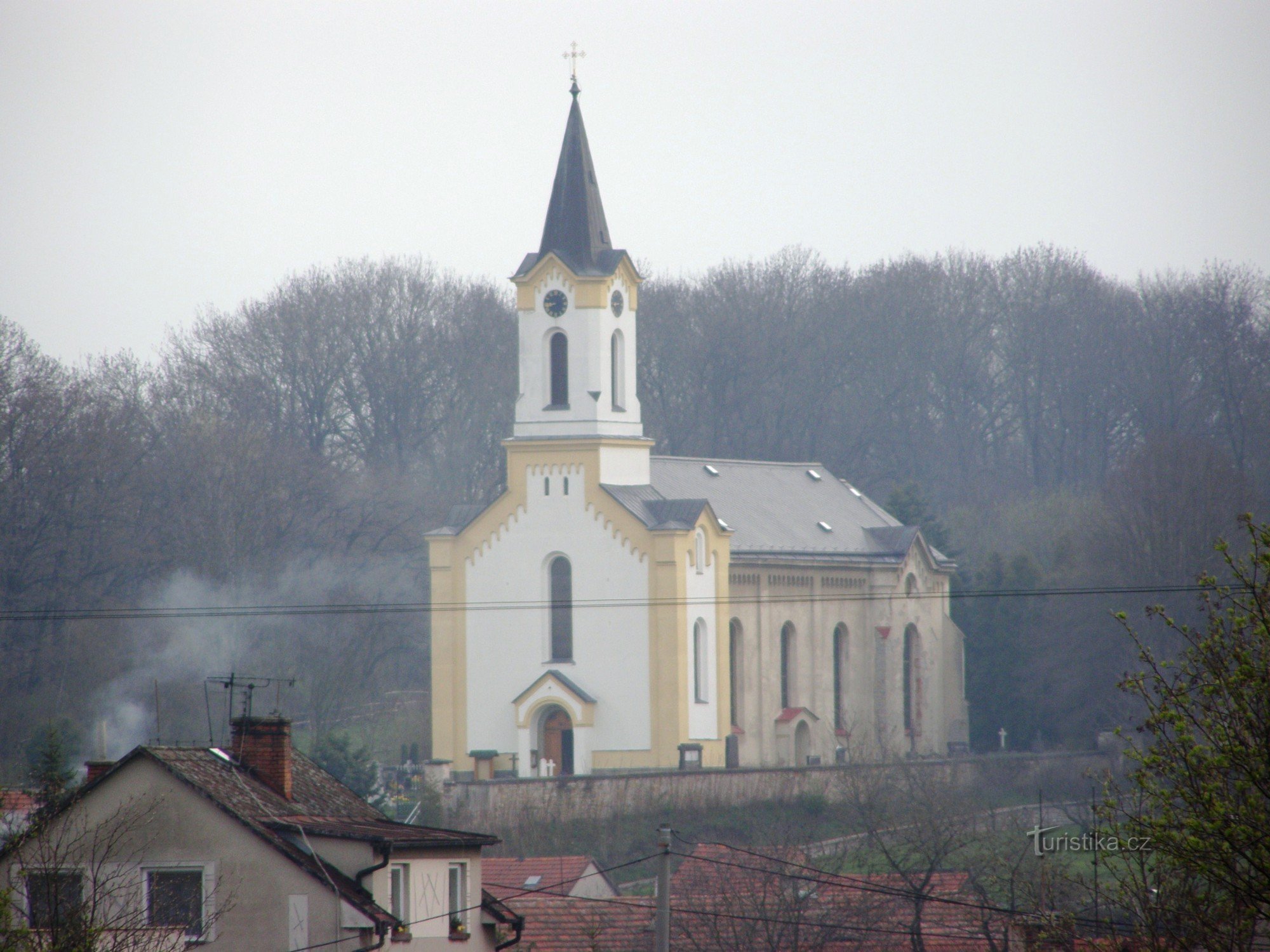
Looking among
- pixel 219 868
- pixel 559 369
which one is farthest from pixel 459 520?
pixel 219 868

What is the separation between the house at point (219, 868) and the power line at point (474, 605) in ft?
105

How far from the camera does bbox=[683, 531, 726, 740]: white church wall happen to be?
5778cm

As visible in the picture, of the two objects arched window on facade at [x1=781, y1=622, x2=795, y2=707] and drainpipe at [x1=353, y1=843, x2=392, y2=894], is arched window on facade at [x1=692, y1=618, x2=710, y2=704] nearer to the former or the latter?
arched window on facade at [x1=781, y1=622, x2=795, y2=707]

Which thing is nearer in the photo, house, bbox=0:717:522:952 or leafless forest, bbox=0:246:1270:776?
house, bbox=0:717:522:952

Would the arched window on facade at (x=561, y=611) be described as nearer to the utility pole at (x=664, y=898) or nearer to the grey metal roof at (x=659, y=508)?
the grey metal roof at (x=659, y=508)

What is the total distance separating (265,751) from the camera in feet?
88.5

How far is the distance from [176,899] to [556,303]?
118 feet

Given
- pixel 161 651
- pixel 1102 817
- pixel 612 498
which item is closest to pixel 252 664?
pixel 161 651

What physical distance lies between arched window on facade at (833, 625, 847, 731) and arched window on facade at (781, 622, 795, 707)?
237 cm

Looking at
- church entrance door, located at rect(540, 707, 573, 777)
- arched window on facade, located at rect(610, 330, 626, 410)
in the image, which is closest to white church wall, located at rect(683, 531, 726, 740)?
church entrance door, located at rect(540, 707, 573, 777)

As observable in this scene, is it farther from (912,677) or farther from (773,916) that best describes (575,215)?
(773,916)

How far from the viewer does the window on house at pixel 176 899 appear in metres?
24.6

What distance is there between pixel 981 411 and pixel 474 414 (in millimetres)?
22441

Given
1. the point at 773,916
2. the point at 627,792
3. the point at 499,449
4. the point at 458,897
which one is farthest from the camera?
the point at 499,449
